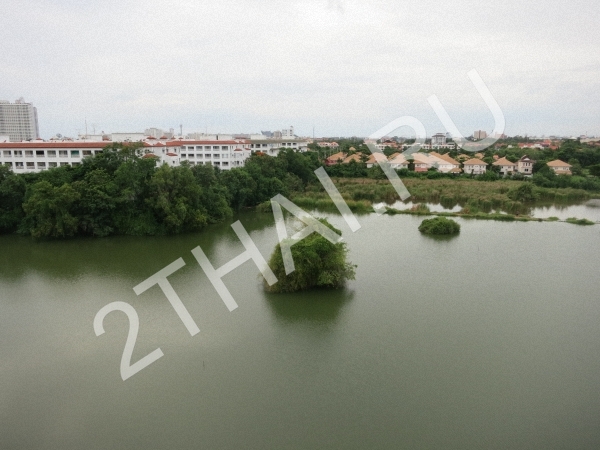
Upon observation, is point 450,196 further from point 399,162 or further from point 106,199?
point 106,199

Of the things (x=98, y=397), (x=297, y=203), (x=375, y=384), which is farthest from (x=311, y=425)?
(x=297, y=203)

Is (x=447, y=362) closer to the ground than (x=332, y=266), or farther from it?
closer to the ground

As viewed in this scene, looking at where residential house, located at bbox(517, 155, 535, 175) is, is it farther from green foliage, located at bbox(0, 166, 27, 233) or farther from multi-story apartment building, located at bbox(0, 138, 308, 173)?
green foliage, located at bbox(0, 166, 27, 233)

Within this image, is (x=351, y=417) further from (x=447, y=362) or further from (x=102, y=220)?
(x=102, y=220)

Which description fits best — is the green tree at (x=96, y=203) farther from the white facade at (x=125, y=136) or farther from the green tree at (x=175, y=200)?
the white facade at (x=125, y=136)

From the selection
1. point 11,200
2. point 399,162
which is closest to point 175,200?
point 11,200

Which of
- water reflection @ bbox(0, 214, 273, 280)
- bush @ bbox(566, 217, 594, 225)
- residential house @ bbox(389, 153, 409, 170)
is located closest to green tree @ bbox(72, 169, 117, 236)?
water reflection @ bbox(0, 214, 273, 280)

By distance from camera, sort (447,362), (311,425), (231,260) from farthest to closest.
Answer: (231,260)
(447,362)
(311,425)
